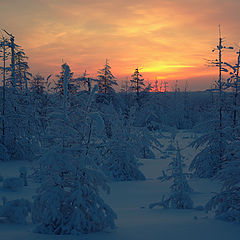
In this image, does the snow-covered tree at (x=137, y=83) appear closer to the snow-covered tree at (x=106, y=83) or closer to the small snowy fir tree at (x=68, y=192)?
the snow-covered tree at (x=106, y=83)

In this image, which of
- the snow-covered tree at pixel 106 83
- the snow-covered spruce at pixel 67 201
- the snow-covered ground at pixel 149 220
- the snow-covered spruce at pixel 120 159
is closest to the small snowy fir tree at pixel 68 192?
the snow-covered spruce at pixel 67 201

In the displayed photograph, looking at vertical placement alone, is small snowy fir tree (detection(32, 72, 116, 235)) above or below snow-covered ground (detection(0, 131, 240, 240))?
above

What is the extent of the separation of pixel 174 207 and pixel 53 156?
491 cm

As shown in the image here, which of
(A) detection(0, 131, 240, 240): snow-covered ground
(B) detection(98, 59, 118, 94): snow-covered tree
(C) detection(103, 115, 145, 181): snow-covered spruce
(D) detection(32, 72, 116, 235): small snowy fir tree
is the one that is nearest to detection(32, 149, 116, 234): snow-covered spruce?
(D) detection(32, 72, 116, 235): small snowy fir tree

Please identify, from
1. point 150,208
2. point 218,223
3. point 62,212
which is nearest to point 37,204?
point 62,212

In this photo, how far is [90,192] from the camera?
18.5ft

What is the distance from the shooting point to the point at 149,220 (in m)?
6.90

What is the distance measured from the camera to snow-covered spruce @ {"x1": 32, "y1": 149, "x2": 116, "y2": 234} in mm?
5397

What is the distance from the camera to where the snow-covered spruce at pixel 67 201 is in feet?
17.7

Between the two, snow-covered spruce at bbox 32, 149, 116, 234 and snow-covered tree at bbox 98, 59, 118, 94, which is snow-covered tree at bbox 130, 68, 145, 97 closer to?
snow-covered tree at bbox 98, 59, 118, 94

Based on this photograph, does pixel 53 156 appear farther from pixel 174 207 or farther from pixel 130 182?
pixel 130 182

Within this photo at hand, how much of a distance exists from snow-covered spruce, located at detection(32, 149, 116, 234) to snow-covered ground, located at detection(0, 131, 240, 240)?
0.22 m

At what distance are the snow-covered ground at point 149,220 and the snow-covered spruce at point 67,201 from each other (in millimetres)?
219

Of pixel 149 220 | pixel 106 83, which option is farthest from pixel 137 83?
pixel 149 220
